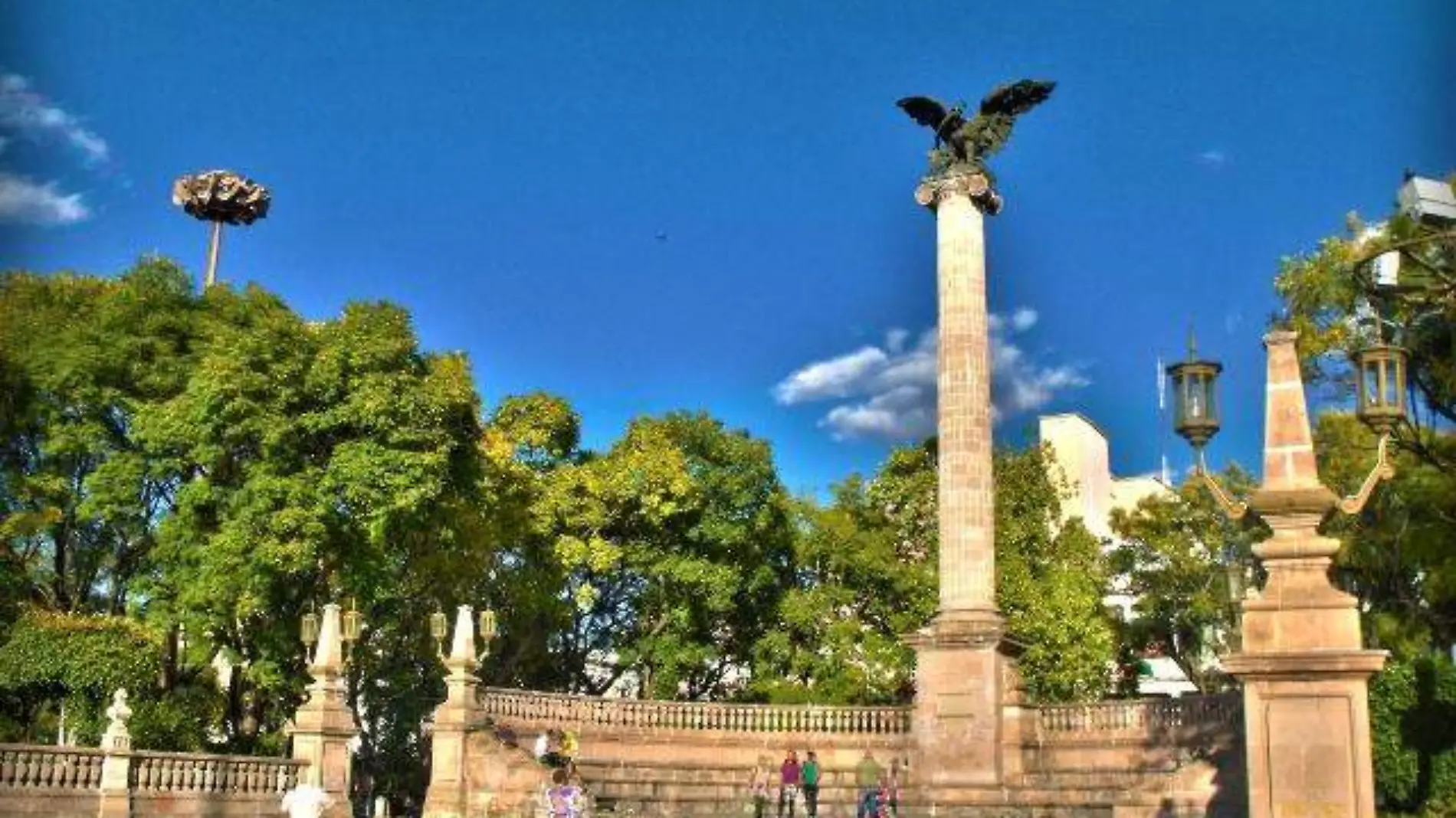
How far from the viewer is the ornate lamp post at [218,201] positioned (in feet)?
151

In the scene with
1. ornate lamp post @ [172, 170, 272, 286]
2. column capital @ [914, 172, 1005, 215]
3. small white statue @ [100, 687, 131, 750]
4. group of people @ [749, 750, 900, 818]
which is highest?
ornate lamp post @ [172, 170, 272, 286]

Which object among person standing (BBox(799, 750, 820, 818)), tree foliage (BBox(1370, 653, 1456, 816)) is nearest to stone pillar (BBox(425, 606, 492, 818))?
person standing (BBox(799, 750, 820, 818))

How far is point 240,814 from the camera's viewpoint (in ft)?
76.1

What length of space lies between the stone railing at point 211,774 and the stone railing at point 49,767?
73 centimetres

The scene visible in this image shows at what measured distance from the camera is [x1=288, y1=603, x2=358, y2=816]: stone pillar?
25281mm

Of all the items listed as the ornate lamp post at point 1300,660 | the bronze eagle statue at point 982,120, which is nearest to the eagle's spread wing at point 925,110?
the bronze eagle statue at point 982,120

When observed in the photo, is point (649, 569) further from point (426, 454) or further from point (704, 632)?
point (426, 454)

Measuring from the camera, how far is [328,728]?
25.6m

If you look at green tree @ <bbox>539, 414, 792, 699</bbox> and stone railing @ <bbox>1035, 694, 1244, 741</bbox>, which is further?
green tree @ <bbox>539, 414, 792, 699</bbox>

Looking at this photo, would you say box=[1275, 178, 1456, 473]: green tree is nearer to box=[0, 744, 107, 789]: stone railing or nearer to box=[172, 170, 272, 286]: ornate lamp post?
box=[0, 744, 107, 789]: stone railing

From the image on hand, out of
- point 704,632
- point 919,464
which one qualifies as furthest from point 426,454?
point 919,464

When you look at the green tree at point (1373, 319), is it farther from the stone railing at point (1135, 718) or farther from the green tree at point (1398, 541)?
the stone railing at point (1135, 718)

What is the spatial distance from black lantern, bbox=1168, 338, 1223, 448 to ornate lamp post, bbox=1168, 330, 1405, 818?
0.58 metres

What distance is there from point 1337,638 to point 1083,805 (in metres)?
15.2
